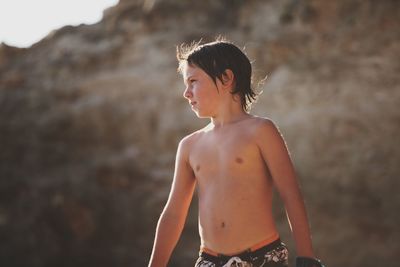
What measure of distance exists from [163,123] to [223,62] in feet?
19.1

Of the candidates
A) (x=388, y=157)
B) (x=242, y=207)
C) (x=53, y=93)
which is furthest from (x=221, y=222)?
(x=53, y=93)

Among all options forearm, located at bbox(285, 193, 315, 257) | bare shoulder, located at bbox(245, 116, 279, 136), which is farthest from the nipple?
forearm, located at bbox(285, 193, 315, 257)

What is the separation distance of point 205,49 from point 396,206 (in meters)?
5.03

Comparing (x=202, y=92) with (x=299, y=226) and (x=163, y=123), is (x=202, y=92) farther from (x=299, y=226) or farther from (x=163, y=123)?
(x=163, y=123)

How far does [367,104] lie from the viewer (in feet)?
24.9

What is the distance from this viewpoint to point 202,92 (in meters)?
2.51

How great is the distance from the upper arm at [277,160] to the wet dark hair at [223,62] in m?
0.27

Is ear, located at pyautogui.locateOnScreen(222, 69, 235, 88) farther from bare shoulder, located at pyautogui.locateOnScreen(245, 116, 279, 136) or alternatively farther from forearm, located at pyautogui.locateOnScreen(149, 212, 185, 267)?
forearm, located at pyautogui.locateOnScreen(149, 212, 185, 267)

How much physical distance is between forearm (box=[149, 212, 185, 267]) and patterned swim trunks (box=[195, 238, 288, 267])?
26 cm

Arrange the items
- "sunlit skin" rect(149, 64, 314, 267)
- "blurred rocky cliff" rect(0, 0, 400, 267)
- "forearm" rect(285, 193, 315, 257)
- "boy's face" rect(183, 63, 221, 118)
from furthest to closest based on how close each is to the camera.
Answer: "blurred rocky cliff" rect(0, 0, 400, 267)
"boy's face" rect(183, 63, 221, 118)
"sunlit skin" rect(149, 64, 314, 267)
"forearm" rect(285, 193, 315, 257)

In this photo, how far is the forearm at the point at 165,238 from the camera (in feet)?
8.35

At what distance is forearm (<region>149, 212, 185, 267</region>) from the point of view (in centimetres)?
254

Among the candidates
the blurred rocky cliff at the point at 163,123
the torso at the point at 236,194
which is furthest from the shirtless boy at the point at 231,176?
the blurred rocky cliff at the point at 163,123

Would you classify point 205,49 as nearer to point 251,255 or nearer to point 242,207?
point 242,207
